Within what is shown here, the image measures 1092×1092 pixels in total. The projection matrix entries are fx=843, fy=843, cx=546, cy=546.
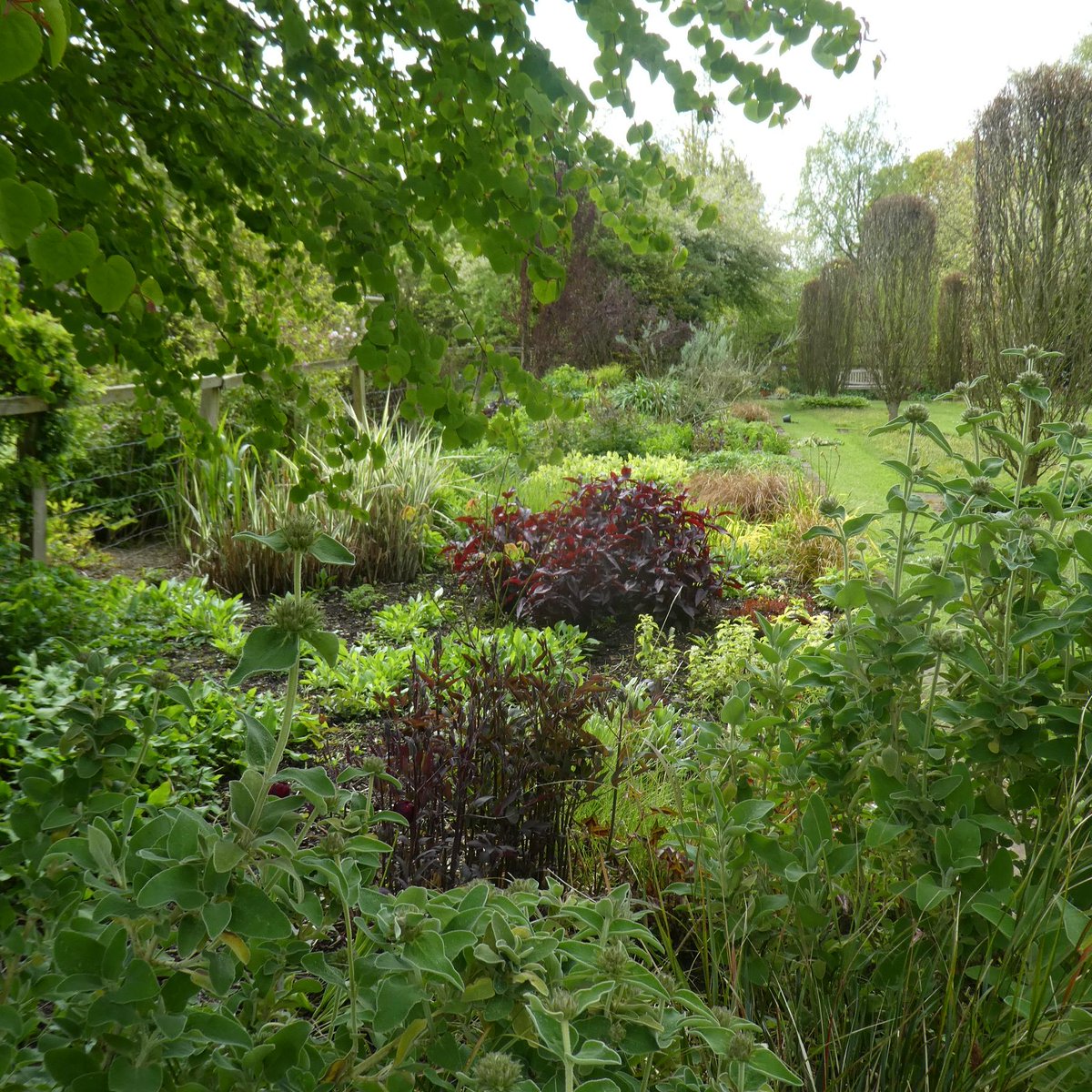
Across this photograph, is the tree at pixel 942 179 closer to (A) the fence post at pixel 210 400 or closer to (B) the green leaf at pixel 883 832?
(A) the fence post at pixel 210 400

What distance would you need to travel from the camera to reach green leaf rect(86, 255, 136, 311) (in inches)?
32.5

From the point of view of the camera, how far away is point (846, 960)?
1.48 metres

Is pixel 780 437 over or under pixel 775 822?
over

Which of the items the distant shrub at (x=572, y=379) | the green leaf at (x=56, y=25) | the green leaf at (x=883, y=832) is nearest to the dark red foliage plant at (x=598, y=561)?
the green leaf at (x=883, y=832)

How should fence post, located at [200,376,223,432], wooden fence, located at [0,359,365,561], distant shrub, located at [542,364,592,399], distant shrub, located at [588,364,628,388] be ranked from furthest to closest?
distant shrub, located at [588,364,628,388] < distant shrub, located at [542,364,592,399] < fence post, located at [200,376,223,432] < wooden fence, located at [0,359,365,561]

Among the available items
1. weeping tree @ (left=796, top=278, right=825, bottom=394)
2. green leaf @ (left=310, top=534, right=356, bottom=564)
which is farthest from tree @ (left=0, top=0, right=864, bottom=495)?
weeping tree @ (left=796, top=278, right=825, bottom=394)

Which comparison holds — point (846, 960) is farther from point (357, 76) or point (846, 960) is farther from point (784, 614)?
point (784, 614)

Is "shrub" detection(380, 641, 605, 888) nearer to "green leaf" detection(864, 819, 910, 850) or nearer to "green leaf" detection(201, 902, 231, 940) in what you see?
"green leaf" detection(864, 819, 910, 850)

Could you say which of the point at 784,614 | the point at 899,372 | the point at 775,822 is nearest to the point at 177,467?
the point at 784,614

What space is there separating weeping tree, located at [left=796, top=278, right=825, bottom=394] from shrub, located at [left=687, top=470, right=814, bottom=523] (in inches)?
675

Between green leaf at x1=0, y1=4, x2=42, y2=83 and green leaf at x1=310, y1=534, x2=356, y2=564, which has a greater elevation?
green leaf at x1=0, y1=4, x2=42, y2=83

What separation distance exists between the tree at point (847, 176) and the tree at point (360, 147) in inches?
1305

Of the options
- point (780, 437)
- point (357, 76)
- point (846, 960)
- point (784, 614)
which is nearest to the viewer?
point (846, 960)

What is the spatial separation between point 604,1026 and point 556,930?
22 cm
